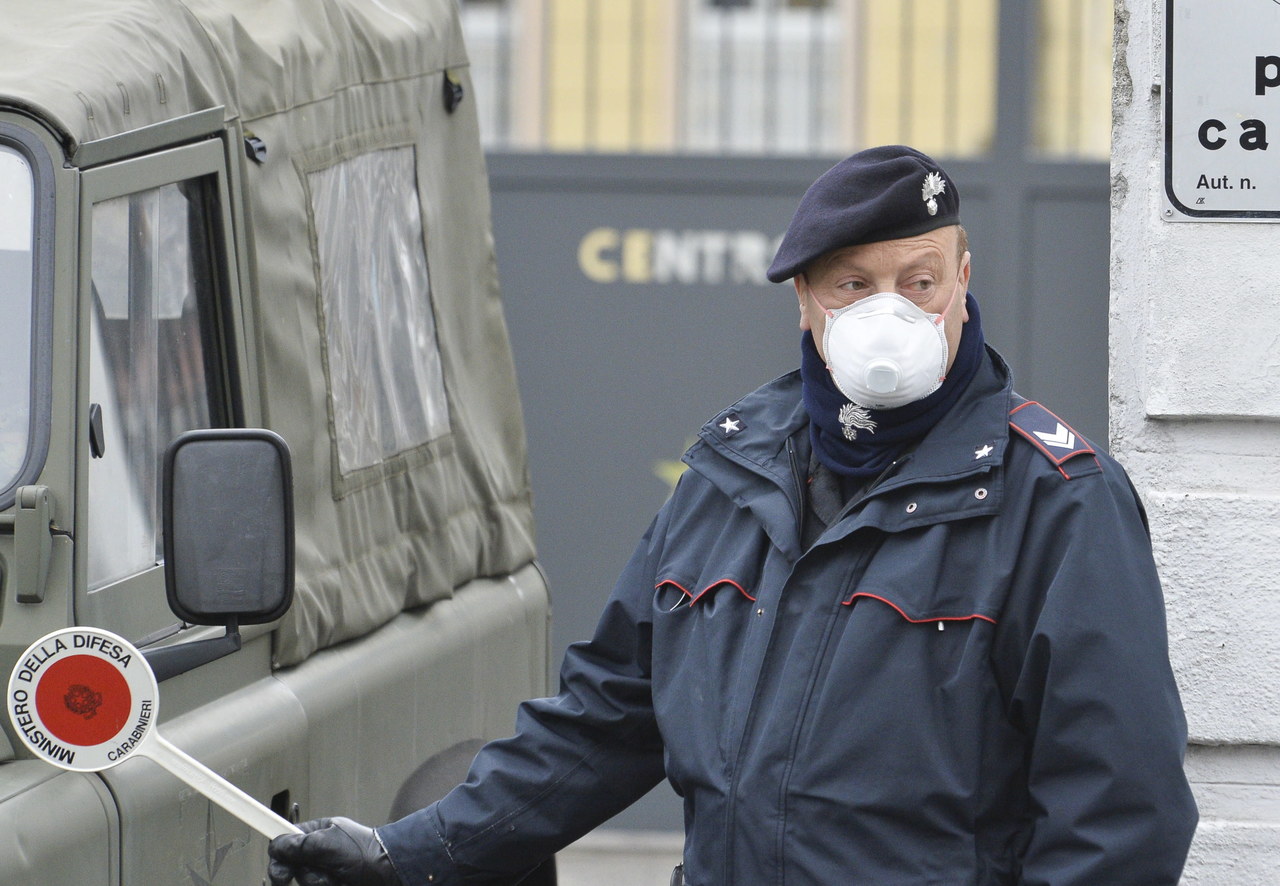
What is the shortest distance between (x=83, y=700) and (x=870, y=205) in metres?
1.08

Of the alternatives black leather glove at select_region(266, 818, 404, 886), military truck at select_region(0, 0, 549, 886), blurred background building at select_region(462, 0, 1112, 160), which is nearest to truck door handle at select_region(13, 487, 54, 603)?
military truck at select_region(0, 0, 549, 886)

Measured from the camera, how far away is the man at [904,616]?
83.0 inches

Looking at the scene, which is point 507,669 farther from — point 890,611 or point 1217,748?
point 890,611

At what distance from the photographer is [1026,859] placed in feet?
7.02

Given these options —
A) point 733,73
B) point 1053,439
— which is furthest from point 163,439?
point 733,73

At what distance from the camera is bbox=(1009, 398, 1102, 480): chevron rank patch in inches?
86.9

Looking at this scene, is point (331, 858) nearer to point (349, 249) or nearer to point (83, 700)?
point (83, 700)

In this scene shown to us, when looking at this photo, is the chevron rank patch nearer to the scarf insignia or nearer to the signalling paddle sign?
the scarf insignia

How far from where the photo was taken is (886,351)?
2.26m

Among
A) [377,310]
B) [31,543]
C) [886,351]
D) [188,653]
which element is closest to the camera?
[886,351]

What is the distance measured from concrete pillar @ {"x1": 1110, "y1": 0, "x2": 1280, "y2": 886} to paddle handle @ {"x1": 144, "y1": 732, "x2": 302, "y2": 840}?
1.59m

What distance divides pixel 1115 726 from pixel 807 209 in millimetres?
725

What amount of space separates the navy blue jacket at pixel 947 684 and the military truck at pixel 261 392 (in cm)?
70

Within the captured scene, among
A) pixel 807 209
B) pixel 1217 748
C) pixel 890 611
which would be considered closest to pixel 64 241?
pixel 807 209
